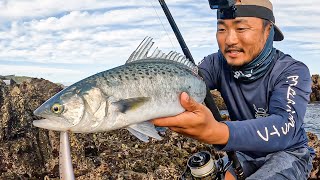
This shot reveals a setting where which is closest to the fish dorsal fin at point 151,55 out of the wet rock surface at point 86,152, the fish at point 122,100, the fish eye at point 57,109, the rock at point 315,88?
the fish at point 122,100

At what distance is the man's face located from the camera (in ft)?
17.8

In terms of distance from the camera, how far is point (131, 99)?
388 cm

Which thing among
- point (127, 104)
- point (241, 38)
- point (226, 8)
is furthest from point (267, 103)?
point (127, 104)

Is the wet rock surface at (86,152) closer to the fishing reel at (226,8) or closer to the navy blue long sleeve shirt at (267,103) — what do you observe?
the navy blue long sleeve shirt at (267,103)

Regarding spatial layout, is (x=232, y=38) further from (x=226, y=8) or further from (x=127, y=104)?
(x=127, y=104)

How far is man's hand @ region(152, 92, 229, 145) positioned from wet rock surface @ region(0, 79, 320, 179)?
13.6 feet

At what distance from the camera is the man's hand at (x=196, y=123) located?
4074 mm

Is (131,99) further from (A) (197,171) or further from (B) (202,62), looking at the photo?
(B) (202,62)

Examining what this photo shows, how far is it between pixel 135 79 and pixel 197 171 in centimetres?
213

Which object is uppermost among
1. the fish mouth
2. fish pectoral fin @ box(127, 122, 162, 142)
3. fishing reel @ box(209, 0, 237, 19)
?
fishing reel @ box(209, 0, 237, 19)

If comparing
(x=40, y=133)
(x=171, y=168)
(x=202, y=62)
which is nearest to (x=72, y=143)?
(x=40, y=133)

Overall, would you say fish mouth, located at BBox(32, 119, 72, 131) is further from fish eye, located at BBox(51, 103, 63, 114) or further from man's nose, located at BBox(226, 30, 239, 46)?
man's nose, located at BBox(226, 30, 239, 46)

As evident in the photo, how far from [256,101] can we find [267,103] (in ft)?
0.56

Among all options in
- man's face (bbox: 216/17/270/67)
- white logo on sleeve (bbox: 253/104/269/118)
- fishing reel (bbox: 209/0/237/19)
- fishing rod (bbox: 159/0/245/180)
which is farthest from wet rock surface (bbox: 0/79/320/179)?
fishing reel (bbox: 209/0/237/19)
